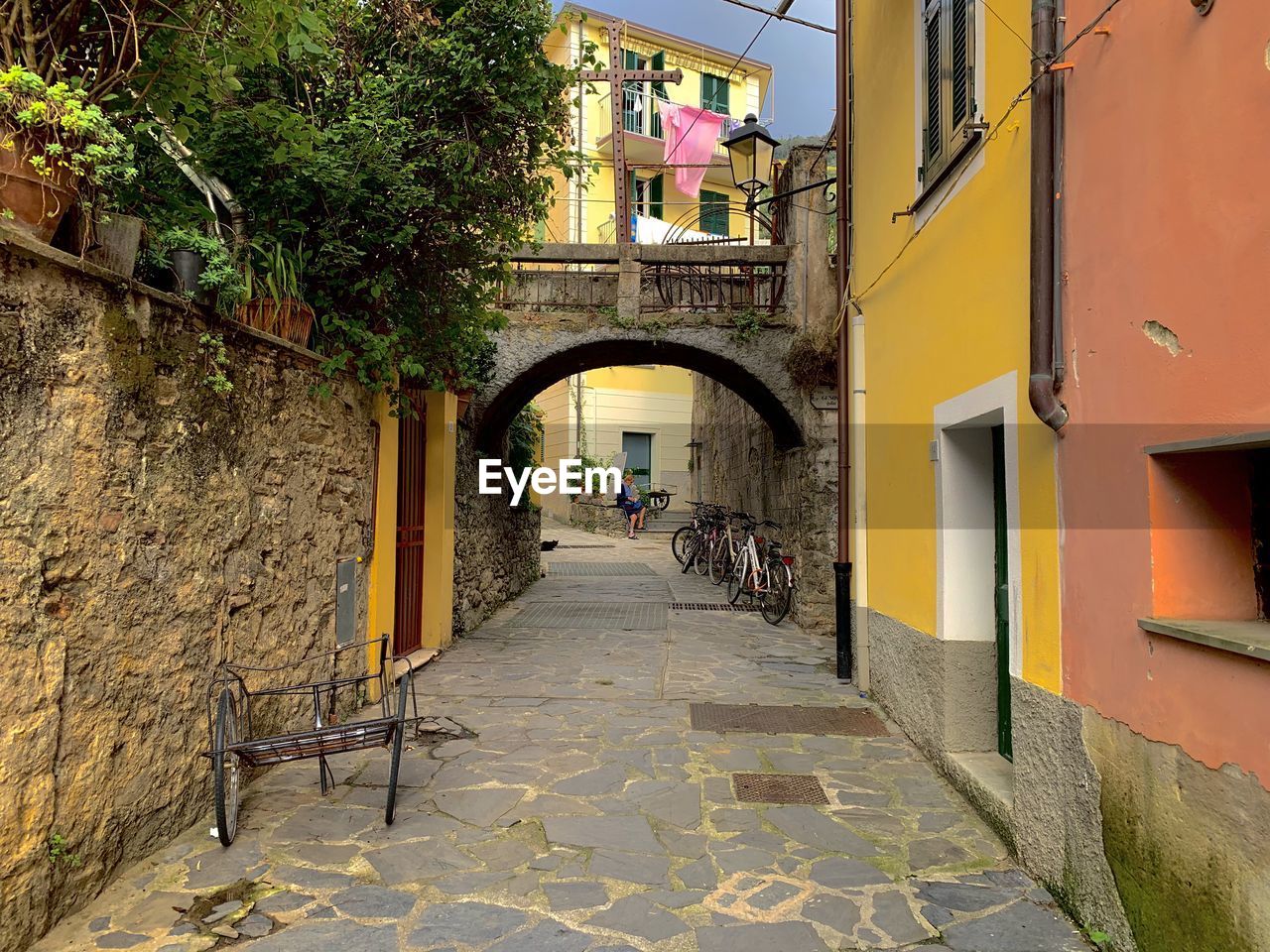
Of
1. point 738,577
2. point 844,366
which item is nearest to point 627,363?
point 738,577

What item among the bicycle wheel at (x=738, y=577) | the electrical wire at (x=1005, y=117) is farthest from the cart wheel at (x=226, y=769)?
the bicycle wheel at (x=738, y=577)

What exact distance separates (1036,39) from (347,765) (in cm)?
465

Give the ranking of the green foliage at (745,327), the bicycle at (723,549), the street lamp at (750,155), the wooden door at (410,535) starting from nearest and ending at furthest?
the wooden door at (410,535) < the street lamp at (750,155) < the green foliage at (745,327) < the bicycle at (723,549)

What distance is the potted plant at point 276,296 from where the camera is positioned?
3.95 m

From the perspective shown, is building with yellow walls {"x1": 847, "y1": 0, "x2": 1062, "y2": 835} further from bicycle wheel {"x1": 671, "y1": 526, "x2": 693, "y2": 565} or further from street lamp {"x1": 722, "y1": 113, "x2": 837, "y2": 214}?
bicycle wheel {"x1": 671, "y1": 526, "x2": 693, "y2": 565}

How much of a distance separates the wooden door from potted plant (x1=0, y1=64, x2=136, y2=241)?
407 centimetres

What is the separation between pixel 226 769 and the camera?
359cm

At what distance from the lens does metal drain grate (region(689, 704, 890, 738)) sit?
5.16 metres

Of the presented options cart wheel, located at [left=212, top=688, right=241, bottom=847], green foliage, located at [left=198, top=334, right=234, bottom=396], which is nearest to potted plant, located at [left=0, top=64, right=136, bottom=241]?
green foliage, located at [left=198, top=334, right=234, bottom=396]

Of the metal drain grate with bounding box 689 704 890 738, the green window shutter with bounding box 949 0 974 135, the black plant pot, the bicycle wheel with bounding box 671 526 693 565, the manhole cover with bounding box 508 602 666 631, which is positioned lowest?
the metal drain grate with bounding box 689 704 890 738

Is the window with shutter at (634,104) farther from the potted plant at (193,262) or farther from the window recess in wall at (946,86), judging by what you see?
the potted plant at (193,262)

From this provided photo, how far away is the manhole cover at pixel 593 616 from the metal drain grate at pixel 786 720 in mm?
3316

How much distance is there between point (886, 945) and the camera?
2.65m

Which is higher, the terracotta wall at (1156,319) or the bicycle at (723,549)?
the terracotta wall at (1156,319)
